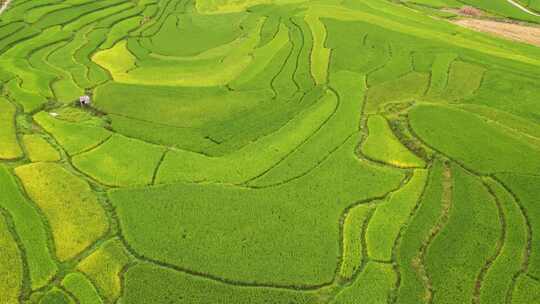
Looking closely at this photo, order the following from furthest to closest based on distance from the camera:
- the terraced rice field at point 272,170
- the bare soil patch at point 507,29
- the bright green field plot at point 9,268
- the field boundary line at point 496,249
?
the bare soil patch at point 507,29
the terraced rice field at point 272,170
the field boundary line at point 496,249
the bright green field plot at point 9,268

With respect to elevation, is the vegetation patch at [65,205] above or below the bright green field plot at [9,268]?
above

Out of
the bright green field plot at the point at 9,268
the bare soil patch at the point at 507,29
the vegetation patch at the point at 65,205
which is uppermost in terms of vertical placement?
the bare soil patch at the point at 507,29

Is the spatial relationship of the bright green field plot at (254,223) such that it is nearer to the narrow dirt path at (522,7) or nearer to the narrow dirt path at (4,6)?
the narrow dirt path at (4,6)

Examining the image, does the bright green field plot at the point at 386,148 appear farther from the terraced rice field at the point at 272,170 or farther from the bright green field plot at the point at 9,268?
the bright green field plot at the point at 9,268

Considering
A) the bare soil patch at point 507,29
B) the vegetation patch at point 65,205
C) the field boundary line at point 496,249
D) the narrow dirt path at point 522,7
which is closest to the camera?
the field boundary line at point 496,249

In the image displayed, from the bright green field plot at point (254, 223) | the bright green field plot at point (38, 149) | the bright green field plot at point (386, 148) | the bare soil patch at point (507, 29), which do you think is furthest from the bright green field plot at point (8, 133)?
the bare soil patch at point (507, 29)

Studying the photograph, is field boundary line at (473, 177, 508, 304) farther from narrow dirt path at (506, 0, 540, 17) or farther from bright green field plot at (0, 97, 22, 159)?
narrow dirt path at (506, 0, 540, 17)

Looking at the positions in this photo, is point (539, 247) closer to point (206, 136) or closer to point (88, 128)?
point (206, 136)

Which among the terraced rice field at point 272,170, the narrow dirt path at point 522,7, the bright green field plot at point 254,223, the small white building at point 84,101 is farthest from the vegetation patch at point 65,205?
the narrow dirt path at point 522,7

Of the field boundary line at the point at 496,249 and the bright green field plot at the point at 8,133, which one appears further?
the bright green field plot at the point at 8,133
